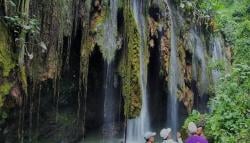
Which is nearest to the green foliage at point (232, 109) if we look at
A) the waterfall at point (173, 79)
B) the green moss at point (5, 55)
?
the green moss at point (5, 55)

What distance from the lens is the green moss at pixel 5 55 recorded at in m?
8.09

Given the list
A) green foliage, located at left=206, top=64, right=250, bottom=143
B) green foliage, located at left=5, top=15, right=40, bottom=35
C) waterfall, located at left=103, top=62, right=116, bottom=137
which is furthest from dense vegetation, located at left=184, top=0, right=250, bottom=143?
green foliage, located at left=5, top=15, right=40, bottom=35

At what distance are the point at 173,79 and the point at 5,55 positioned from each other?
649 cm

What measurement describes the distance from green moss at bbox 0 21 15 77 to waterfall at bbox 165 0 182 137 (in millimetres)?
5897

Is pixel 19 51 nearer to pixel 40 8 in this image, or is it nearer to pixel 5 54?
pixel 5 54

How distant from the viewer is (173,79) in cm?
1325

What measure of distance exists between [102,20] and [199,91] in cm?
636

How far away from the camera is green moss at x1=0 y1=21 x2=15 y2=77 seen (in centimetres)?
809

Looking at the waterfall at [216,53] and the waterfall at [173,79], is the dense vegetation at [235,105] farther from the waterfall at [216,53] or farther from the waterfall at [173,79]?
the waterfall at [216,53]

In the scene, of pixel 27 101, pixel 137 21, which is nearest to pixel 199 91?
pixel 137 21

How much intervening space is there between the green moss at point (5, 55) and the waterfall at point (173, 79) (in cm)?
590

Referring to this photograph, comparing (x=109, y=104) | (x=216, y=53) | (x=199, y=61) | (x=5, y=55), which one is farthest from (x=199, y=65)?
(x=5, y=55)

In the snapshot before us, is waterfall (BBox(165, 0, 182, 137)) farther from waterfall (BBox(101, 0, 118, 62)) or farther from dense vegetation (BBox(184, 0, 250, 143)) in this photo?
dense vegetation (BBox(184, 0, 250, 143))

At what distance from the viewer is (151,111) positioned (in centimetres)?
1380
